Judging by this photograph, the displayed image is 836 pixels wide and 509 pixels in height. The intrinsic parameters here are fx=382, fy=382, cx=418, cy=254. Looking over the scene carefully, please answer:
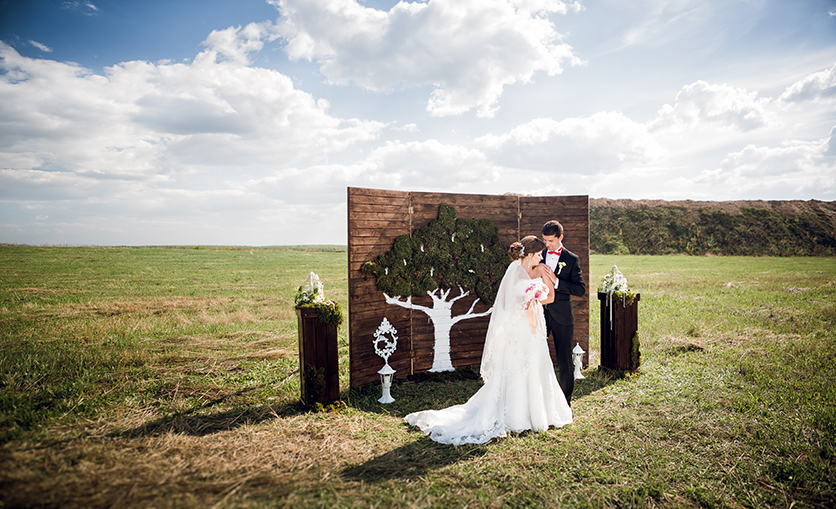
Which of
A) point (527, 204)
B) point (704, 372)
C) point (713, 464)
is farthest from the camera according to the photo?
point (527, 204)

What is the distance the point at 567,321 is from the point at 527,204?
10.9ft

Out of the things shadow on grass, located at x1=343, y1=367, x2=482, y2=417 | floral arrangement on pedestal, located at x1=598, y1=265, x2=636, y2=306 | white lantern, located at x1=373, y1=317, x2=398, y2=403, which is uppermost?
floral arrangement on pedestal, located at x1=598, y1=265, x2=636, y2=306

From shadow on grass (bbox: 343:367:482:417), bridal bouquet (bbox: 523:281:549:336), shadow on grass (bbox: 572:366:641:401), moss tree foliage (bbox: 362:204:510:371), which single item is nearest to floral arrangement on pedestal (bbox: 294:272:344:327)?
moss tree foliage (bbox: 362:204:510:371)

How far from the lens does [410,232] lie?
760 centimetres

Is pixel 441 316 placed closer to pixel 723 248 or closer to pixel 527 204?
pixel 527 204

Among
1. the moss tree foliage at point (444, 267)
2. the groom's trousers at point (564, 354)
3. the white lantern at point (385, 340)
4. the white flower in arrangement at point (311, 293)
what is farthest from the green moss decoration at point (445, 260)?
the groom's trousers at point (564, 354)

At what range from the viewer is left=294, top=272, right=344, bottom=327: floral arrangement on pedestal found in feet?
18.6

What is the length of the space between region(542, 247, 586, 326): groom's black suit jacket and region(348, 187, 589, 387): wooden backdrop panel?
2311 mm

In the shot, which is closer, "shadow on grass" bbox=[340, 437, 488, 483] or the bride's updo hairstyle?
"shadow on grass" bbox=[340, 437, 488, 483]

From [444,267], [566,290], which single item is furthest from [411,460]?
[444,267]

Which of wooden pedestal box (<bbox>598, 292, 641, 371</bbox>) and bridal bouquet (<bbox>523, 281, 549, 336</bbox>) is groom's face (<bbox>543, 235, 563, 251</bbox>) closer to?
bridal bouquet (<bbox>523, 281, 549, 336</bbox>)

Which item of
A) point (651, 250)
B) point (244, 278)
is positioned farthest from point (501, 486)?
point (651, 250)

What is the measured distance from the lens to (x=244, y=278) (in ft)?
74.3

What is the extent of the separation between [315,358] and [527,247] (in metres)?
3.47
